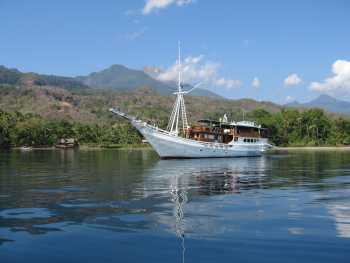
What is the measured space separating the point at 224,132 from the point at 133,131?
91.0m

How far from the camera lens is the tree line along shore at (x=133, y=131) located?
158 metres

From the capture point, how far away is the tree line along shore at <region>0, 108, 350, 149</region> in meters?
158

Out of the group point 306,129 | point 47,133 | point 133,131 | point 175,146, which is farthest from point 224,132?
point 306,129

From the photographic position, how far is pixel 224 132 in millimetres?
85562

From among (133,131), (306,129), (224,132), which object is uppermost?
(306,129)

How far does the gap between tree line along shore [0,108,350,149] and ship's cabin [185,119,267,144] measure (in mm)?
82936

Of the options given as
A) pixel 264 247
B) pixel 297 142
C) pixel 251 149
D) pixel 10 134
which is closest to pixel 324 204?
pixel 264 247

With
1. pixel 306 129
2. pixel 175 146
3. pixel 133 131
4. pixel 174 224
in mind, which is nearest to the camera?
pixel 174 224

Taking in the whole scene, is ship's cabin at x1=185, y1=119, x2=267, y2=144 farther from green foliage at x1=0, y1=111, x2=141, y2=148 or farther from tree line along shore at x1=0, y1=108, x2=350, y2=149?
green foliage at x1=0, y1=111, x2=141, y2=148

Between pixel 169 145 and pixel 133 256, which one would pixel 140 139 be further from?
pixel 133 256

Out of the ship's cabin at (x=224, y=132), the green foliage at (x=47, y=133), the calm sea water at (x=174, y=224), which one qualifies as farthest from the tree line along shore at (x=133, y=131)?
the calm sea water at (x=174, y=224)

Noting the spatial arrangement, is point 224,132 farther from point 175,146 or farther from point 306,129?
point 306,129

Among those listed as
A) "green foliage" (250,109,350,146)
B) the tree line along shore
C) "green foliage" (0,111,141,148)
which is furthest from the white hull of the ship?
"green foliage" (250,109,350,146)

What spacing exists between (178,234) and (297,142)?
16441 cm
